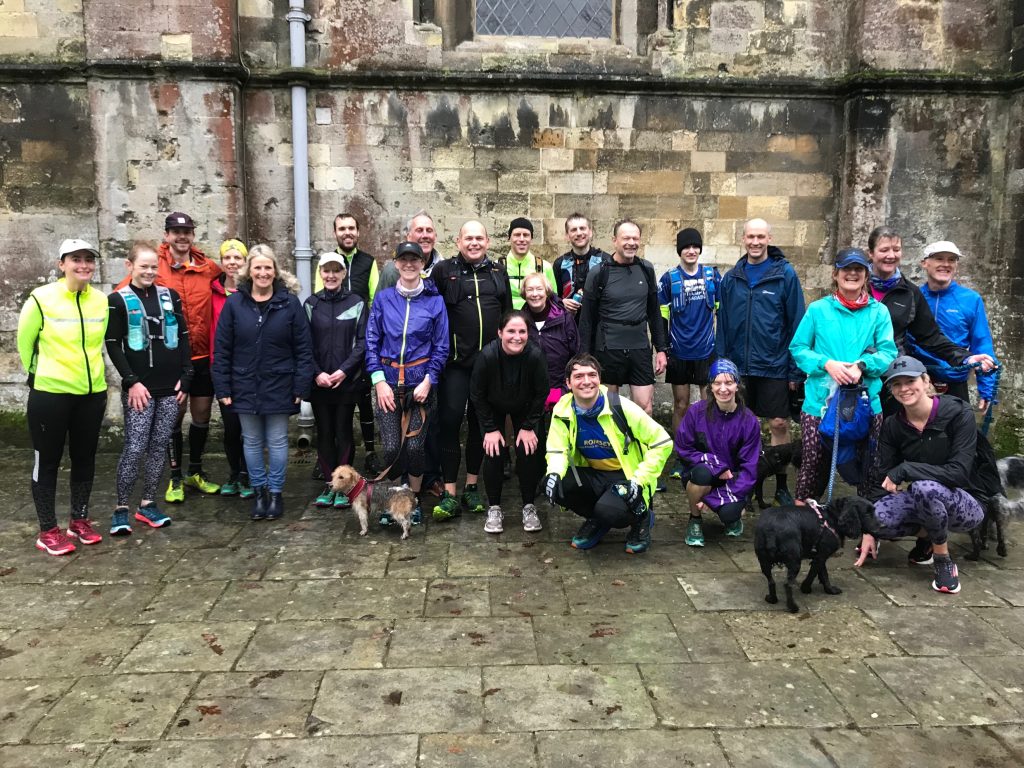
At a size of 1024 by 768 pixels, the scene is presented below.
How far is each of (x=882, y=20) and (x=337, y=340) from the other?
6.36m

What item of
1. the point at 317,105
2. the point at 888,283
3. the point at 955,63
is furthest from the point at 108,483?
the point at 955,63

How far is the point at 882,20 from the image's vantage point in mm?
7613

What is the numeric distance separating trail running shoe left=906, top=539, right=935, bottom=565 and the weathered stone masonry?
4.01 metres

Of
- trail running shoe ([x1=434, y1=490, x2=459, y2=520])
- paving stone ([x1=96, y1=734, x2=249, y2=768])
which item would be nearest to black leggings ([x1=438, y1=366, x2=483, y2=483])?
trail running shoe ([x1=434, y1=490, x2=459, y2=520])

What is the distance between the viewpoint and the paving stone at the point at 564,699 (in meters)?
3.04

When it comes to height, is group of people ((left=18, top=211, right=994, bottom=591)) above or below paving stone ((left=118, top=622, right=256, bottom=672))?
above

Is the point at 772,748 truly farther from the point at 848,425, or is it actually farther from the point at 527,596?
the point at 848,425

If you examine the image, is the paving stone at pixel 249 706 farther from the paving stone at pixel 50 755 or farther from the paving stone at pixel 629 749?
the paving stone at pixel 629 749

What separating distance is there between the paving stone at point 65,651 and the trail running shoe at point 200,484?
7.88 feet

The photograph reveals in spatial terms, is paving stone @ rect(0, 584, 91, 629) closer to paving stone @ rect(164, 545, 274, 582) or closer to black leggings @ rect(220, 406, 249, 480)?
paving stone @ rect(164, 545, 274, 582)

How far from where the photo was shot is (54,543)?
491 centimetres

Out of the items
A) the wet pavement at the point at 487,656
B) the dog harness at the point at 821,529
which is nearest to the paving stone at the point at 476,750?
the wet pavement at the point at 487,656

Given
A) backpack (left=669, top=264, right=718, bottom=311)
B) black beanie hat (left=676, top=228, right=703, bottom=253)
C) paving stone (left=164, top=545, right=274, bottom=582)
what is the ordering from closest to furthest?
paving stone (left=164, top=545, right=274, bottom=582) < black beanie hat (left=676, top=228, right=703, bottom=253) < backpack (left=669, top=264, right=718, bottom=311)

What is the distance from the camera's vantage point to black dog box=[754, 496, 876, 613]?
158 inches
